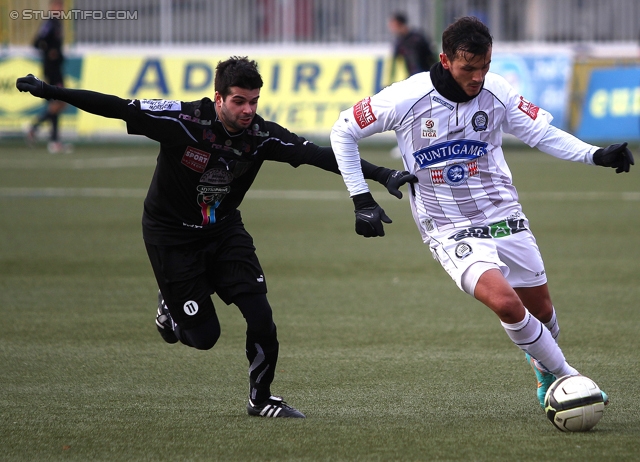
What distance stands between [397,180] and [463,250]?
48 centimetres

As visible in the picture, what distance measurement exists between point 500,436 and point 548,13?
20326 millimetres

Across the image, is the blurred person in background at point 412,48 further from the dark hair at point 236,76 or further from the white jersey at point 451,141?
the dark hair at point 236,76

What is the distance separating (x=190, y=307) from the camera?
545cm

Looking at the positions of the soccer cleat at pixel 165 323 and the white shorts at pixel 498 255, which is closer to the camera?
the white shorts at pixel 498 255

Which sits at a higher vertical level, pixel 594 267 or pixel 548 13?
pixel 548 13

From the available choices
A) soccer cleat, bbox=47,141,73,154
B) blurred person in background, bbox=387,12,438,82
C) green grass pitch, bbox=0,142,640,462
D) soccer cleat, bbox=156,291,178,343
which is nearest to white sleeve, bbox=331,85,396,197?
green grass pitch, bbox=0,142,640,462

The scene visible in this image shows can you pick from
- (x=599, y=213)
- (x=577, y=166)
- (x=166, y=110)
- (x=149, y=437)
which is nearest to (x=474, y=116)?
(x=166, y=110)

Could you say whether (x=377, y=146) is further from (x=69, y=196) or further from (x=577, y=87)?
(x=69, y=196)

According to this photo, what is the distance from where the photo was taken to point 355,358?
6.38m

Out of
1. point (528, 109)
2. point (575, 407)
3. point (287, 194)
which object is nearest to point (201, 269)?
point (528, 109)

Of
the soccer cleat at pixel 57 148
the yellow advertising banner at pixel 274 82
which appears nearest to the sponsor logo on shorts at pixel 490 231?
the yellow advertising banner at pixel 274 82

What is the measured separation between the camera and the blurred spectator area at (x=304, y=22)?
2328 cm

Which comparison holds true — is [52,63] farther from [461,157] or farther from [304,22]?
[461,157]

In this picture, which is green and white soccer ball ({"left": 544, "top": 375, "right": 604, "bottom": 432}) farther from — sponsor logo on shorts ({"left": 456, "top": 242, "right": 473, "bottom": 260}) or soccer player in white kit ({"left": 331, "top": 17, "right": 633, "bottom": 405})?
sponsor logo on shorts ({"left": 456, "top": 242, "right": 473, "bottom": 260})
